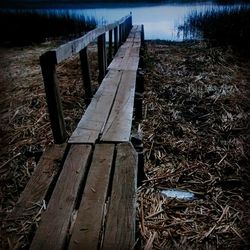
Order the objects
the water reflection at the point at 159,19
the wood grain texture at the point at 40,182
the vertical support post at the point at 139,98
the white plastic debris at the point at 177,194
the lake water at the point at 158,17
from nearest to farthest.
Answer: the wood grain texture at the point at 40,182 < the white plastic debris at the point at 177,194 < the vertical support post at the point at 139,98 < the water reflection at the point at 159,19 < the lake water at the point at 158,17

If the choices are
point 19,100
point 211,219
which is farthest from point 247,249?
point 19,100

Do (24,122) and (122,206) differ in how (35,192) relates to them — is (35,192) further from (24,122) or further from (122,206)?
(24,122)

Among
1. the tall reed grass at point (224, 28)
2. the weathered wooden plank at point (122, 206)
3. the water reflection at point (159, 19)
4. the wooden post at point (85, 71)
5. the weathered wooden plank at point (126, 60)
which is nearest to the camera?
the weathered wooden plank at point (122, 206)

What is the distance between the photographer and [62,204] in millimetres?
1988

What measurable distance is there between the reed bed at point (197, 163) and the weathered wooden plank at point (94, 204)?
64 centimetres

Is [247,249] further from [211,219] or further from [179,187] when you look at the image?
[179,187]

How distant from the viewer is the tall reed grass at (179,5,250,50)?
1254 cm

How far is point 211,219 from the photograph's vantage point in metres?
2.68

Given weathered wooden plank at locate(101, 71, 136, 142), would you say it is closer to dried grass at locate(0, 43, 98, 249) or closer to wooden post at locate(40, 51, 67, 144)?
wooden post at locate(40, 51, 67, 144)

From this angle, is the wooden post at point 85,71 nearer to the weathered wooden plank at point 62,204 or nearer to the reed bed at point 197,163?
the reed bed at point 197,163

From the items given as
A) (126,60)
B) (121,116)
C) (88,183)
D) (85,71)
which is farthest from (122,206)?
(126,60)

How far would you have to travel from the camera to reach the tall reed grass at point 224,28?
41.1 feet

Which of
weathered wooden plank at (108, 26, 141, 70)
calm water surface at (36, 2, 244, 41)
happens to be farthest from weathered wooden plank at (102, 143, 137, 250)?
calm water surface at (36, 2, 244, 41)

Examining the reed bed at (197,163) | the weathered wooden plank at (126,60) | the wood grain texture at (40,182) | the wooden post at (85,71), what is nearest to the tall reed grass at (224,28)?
the weathered wooden plank at (126,60)
